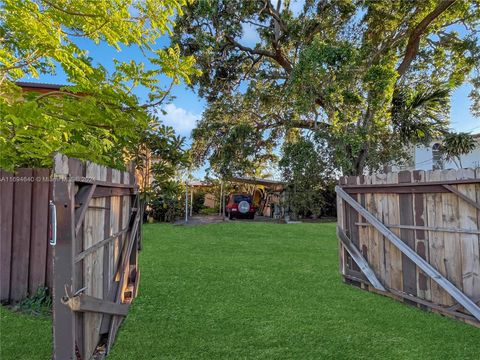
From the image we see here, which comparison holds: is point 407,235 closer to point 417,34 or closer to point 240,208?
point 417,34

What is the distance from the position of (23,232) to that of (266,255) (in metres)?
4.92

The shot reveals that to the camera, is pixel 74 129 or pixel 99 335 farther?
pixel 74 129

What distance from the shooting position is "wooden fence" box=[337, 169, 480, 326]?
3.68 metres

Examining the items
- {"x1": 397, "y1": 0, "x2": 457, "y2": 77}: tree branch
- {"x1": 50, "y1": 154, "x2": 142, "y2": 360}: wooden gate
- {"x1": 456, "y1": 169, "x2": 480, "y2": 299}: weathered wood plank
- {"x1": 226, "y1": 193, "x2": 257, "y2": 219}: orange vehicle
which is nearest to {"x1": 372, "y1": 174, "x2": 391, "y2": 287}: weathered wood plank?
{"x1": 456, "y1": 169, "x2": 480, "y2": 299}: weathered wood plank

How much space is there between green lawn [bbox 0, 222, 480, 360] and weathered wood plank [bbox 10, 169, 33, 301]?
30cm

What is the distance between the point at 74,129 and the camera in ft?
13.1

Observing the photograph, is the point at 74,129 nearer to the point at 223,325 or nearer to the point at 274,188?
the point at 223,325

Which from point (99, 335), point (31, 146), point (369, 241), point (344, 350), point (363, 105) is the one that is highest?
point (363, 105)

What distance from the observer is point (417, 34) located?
12375 millimetres

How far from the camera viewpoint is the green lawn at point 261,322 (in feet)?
10.1

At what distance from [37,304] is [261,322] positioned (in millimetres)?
2630

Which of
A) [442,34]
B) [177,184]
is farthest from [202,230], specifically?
[442,34]

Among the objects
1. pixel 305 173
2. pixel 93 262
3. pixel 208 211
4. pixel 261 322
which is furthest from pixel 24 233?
pixel 208 211

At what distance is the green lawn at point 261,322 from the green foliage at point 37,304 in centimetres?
16
